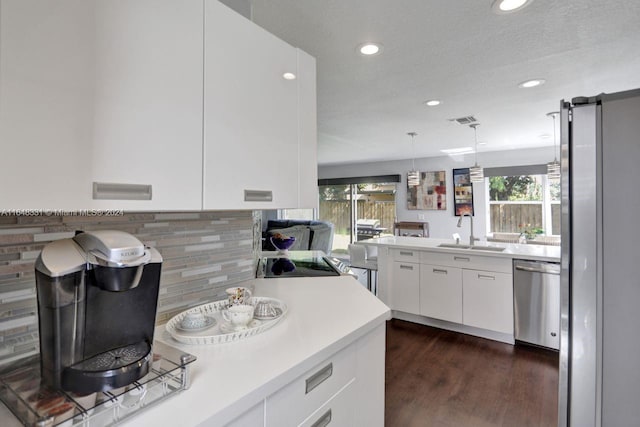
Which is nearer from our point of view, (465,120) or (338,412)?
(338,412)

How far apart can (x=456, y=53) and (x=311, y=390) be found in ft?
7.08

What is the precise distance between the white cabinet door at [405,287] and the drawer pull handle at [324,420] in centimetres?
257

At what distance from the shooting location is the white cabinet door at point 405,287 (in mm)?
3424

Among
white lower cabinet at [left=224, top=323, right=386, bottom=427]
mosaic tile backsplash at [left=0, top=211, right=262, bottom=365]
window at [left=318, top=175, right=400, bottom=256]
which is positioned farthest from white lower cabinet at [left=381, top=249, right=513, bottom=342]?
window at [left=318, top=175, right=400, bottom=256]

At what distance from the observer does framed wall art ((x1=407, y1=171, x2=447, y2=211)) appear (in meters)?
6.36

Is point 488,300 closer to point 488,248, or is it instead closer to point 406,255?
point 488,248

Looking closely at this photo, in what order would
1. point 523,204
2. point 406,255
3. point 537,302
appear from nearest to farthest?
point 537,302 < point 406,255 < point 523,204

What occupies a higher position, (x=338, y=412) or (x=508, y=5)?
(x=508, y=5)

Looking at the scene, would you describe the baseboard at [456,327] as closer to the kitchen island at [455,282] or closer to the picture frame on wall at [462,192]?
the kitchen island at [455,282]

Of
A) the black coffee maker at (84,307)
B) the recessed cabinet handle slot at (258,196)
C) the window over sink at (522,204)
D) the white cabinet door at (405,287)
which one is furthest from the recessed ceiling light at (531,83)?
the window over sink at (522,204)

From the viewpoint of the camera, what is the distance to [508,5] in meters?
1.56

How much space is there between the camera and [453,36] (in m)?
1.85

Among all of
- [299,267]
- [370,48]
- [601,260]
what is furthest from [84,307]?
[370,48]

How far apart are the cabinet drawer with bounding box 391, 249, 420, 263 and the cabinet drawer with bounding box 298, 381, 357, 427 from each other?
7.95 feet
